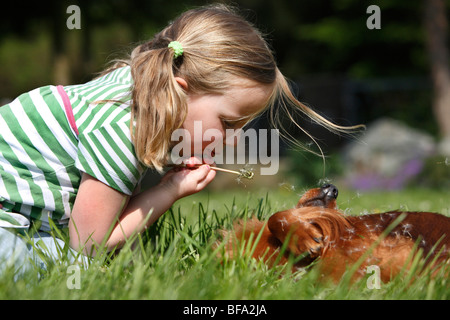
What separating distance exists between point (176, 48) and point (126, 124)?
0.42 metres

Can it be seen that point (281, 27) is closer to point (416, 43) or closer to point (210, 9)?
point (416, 43)

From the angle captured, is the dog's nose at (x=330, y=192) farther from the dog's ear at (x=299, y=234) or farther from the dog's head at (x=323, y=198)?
the dog's ear at (x=299, y=234)

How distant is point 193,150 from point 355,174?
7.91 meters

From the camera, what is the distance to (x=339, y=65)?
20.6 metres

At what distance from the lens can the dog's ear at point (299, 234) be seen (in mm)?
1827

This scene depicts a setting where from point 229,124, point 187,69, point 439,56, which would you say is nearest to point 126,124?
point 187,69

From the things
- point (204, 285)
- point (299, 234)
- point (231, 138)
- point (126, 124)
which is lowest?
point (204, 285)

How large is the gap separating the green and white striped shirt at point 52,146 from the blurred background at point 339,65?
0.75 metres

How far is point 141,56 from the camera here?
2.50 m

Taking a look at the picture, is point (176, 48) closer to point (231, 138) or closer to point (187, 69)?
point (187, 69)

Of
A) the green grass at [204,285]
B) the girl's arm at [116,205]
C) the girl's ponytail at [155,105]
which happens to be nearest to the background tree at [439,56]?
the girl's arm at [116,205]

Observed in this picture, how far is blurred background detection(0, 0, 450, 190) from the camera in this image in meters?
8.88

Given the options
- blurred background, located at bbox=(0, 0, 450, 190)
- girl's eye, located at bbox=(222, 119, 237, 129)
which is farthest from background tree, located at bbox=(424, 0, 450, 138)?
girl's eye, located at bbox=(222, 119, 237, 129)

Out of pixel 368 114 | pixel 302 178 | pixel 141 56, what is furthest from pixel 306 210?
pixel 368 114
